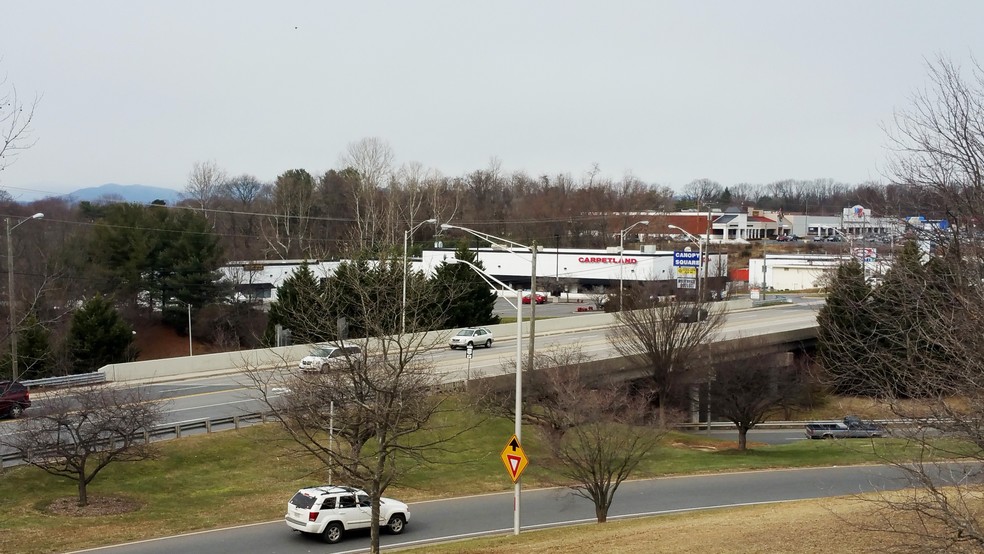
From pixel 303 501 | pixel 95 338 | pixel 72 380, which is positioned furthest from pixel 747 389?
pixel 95 338

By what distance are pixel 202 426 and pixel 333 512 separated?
32.8 ft

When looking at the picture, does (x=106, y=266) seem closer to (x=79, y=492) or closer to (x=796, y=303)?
(x=79, y=492)

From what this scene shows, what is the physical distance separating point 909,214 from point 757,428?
32.8m

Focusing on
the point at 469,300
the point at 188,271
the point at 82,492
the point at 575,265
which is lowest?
the point at 82,492

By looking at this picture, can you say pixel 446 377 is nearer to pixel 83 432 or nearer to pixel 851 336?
pixel 83 432

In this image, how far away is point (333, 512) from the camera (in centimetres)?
2075

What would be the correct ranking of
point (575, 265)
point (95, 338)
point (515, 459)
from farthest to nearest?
point (575, 265) → point (95, 338) → point (515, 459)

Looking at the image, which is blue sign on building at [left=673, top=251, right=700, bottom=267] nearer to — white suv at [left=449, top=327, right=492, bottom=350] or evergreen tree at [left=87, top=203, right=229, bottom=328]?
white suv at [left=449, top=327, right=492, bottom=350]

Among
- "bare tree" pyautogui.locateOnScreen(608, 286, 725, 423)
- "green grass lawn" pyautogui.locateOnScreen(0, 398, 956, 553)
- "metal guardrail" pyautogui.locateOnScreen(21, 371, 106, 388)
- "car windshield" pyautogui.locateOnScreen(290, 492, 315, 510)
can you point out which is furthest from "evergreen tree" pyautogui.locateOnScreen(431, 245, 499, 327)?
"car windshield" pyautogui.locateOnScreen(290, 492, 315, 510)

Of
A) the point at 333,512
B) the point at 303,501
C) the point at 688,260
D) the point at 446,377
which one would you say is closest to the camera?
the point at 333,512

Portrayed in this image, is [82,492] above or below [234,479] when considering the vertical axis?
above

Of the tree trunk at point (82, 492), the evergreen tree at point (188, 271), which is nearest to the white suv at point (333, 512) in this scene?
the tree trunk at point (82, 492)

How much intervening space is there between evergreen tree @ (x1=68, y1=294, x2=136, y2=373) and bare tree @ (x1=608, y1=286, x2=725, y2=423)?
84.9 feet

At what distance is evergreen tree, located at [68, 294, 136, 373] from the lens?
45000mm
